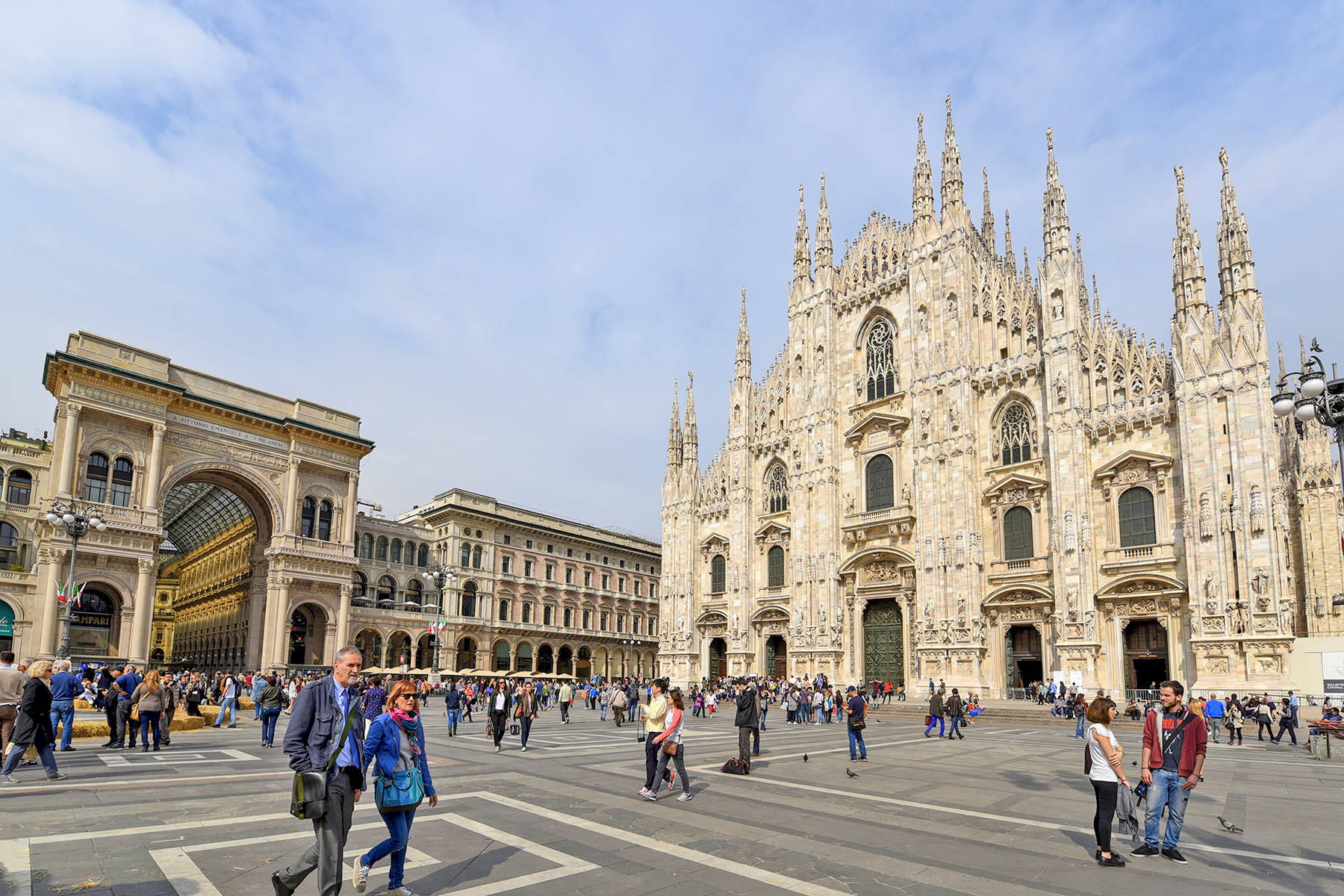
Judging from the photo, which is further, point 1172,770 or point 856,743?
point 856,743

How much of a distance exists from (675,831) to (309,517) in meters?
47.4

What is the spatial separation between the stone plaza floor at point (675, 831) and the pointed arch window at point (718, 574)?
32.8 m

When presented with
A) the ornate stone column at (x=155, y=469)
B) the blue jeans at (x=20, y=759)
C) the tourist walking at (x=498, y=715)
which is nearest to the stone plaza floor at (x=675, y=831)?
the blue jeans at (x=20, y=759)

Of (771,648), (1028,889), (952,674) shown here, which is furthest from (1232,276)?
(1028,889)

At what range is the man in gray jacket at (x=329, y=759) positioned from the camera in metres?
5.32

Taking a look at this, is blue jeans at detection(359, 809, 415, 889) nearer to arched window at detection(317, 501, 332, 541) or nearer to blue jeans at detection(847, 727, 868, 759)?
blue jeans at detection(847, 727, 868, 759)

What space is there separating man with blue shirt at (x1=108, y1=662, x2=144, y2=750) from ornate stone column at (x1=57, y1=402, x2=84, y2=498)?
1148 inches

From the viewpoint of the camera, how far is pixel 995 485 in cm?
3597

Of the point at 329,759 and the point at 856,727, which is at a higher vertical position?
the point at 329,759

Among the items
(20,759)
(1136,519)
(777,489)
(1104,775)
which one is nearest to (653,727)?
(1104,775)

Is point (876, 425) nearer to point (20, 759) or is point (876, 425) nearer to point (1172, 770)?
point (1172, 770)

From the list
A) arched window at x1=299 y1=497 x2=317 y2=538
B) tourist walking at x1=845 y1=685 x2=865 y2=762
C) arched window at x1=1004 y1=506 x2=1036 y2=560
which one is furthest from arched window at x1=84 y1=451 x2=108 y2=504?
arched window at x1=1004 y1=506 x2=1036 y2=560

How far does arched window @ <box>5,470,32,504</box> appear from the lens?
147ft

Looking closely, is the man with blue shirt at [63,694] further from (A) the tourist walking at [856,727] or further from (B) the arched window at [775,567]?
(B) the arched window at [775,567]
